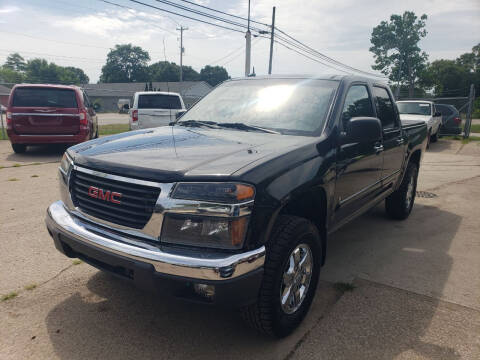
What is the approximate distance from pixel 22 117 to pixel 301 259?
333 inches

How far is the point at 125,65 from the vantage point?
317 ft

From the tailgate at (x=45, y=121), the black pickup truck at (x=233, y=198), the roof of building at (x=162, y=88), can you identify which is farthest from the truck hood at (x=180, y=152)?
the roof of building at (x=162, y=88)

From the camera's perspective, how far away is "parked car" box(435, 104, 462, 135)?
16.1 metres

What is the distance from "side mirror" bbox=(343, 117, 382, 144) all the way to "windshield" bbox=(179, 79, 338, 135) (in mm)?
222

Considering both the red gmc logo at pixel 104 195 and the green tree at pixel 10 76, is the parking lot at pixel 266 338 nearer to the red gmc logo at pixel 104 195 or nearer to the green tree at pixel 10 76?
the red gmc logo at pixel 104 195

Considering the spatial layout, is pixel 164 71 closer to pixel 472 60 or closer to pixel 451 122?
pixel 472 60

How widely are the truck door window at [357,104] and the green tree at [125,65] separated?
9689 centimetres

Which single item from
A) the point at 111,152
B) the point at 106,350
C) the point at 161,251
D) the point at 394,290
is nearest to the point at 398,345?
the point at 394,290

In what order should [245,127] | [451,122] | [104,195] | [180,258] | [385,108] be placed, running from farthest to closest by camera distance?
[451,122]
[385,108]
[245,127]
[104,195]
[180,258]

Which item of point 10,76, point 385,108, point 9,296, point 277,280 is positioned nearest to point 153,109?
point 385,108

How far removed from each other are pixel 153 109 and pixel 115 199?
9144 millimetres

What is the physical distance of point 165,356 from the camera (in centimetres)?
221

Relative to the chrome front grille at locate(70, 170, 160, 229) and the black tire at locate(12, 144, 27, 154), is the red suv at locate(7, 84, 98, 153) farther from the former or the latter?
the chrome front grille at locate(70, 170, 160, 229)

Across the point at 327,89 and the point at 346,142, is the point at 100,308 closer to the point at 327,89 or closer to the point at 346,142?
the point at 346,142
